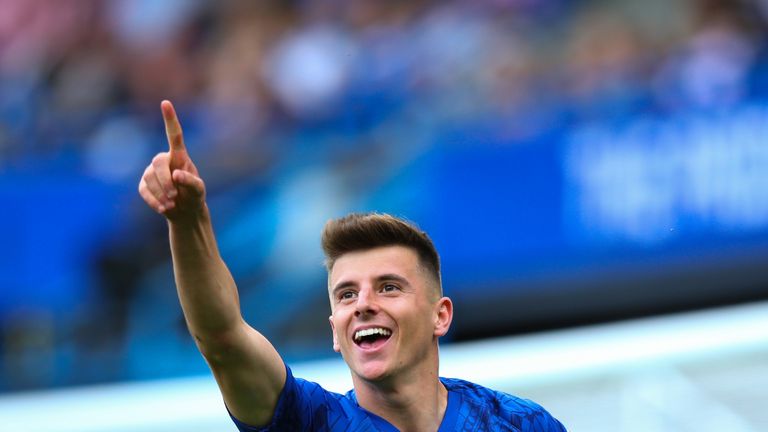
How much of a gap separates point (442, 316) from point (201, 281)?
37.1 inches

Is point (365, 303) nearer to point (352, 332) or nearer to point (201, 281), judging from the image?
point (352, 332)

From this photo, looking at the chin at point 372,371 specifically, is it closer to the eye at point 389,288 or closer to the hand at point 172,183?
the eye at point 389,288

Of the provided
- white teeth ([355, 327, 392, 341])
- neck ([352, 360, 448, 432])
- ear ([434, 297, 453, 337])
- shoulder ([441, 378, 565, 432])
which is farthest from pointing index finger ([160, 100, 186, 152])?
shoulder ([441, 378, 565, 432])

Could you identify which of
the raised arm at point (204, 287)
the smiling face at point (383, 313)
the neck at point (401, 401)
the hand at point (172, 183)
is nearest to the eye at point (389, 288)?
the smiling face at point (383, 313)

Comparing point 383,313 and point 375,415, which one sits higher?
point 383,313

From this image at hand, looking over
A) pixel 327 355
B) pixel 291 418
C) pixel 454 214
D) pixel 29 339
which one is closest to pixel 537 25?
pixel 454 214

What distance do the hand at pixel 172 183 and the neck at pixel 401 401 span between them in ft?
2.53

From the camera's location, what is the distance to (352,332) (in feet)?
11.5

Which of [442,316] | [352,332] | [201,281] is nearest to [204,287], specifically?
[201,281]

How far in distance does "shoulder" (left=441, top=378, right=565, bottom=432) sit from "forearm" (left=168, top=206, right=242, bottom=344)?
863mm

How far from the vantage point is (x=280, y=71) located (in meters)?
8.96

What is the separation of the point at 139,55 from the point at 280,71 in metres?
0.98

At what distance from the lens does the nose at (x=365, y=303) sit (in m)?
3.49

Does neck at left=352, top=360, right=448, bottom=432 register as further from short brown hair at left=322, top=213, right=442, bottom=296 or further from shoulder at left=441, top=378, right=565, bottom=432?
short brown hair at left=322, top=213, right=442, bottom=296
